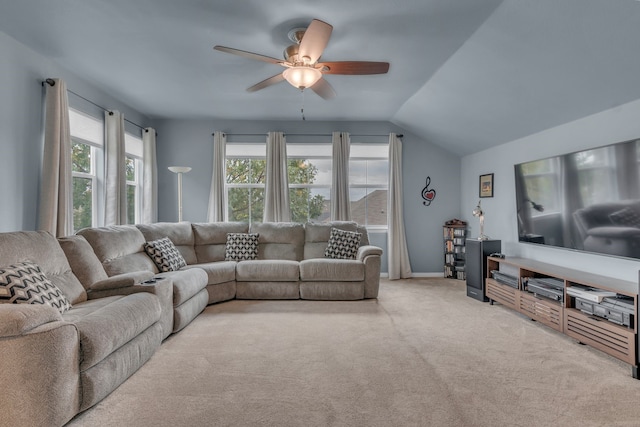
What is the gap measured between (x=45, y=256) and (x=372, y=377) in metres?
2.41

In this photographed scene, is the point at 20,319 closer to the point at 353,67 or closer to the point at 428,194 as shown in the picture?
the point at 353,67

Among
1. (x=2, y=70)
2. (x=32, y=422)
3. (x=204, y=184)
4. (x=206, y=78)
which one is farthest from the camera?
(x=204, y=184)

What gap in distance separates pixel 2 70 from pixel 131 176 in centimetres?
251

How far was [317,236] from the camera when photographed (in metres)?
4.98

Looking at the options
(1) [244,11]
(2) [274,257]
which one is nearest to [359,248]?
(2) [274,257]

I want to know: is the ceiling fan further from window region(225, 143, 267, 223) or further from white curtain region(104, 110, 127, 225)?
window region(225, 143, 267, 223)

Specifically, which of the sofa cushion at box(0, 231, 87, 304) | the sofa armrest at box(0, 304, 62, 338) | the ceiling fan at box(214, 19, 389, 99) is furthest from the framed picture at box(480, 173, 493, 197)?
the sofa armrest at box(0, 304, 62, 338)

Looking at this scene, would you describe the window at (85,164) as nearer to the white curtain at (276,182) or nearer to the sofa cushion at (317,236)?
the white curtain at (276,182)

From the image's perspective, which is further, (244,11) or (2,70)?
(2,70)

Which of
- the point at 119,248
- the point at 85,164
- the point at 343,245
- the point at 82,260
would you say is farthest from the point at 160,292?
the point at 343,245

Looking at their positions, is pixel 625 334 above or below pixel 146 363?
above

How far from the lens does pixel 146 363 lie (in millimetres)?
2514

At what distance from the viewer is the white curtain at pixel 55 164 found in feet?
10.8

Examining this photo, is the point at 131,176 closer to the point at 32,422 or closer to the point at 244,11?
the point at 244,11
